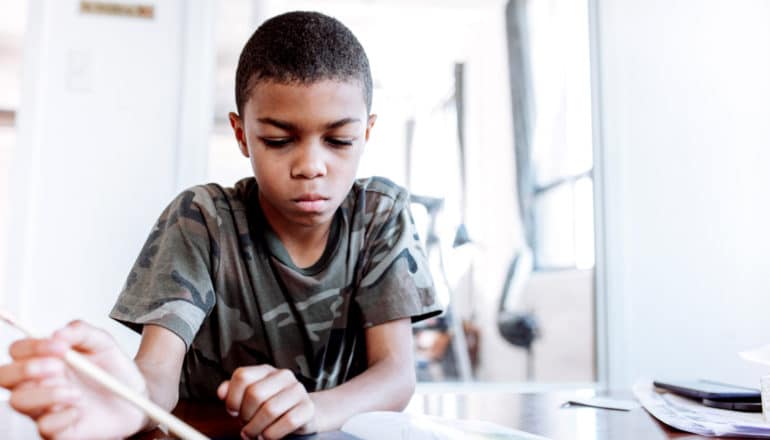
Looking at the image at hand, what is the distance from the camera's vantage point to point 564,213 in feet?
7.61

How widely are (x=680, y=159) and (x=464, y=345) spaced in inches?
43.5

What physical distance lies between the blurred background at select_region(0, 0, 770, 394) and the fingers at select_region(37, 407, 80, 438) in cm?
120

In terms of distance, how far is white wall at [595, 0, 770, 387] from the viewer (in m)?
1.71

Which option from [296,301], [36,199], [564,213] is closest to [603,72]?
[564,213]

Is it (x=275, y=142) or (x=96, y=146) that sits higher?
(x=96, y=146)

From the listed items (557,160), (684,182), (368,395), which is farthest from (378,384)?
(557,160)

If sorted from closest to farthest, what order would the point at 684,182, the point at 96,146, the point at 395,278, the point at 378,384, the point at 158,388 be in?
the point at 158,388, the point at 378,384, the point at 395,278, the point at 96,146, the point at 684,182

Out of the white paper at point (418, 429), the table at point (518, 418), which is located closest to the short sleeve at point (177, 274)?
the table at point (518, 418)

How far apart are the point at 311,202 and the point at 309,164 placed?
0.05 meters

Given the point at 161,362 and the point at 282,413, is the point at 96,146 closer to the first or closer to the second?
the point at 161,362

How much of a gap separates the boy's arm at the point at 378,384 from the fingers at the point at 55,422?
0.71 feet

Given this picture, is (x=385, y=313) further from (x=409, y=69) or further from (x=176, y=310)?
(x=409, y=69)

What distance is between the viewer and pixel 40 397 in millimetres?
427

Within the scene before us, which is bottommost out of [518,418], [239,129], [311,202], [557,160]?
[518,418]
